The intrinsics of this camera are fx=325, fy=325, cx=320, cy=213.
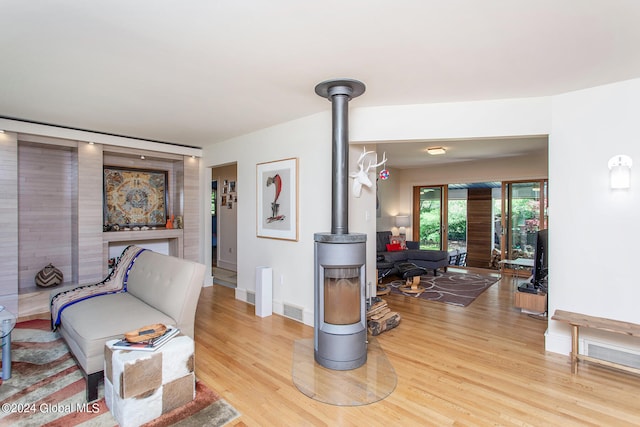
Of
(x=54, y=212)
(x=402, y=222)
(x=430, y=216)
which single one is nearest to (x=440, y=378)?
(x=54, y=212)

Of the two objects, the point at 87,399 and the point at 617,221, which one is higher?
the point at 617,221

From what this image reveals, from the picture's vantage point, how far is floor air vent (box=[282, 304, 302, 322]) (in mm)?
3928

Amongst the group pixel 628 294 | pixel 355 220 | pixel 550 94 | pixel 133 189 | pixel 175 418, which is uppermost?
pixel 550 94

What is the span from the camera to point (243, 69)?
252 cm

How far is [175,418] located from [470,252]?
287 inches

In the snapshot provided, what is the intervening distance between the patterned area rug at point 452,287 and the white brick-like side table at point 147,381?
3719 millimetres

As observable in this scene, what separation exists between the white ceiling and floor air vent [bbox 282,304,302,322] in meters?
2.36

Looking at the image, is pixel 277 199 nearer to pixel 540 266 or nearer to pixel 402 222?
pixel 540 266

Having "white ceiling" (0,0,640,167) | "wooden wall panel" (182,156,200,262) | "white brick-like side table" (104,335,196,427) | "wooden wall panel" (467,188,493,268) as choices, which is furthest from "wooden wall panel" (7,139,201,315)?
"wooden wall panel" (467,188,493,268)

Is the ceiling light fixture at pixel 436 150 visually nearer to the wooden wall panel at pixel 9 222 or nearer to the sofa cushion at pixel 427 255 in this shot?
the sofa cushion at pixel 427 255

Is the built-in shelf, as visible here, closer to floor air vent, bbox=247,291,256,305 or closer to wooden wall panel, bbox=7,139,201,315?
wooden wall panel, bbox=7,139,201,315

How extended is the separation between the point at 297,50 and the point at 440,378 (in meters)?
2.70

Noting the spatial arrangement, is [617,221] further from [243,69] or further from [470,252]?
[470,252]

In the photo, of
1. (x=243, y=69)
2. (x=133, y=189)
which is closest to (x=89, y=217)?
(x=133, y=189)
